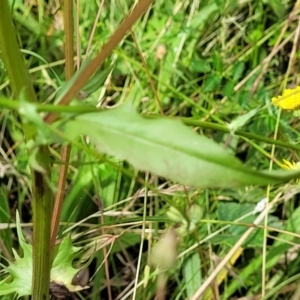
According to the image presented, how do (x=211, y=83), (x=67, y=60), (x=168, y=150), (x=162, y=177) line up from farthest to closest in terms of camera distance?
(x=211, y=83) → (x=162, y=177) → (x=67, y=60) → (x=168, y=150)

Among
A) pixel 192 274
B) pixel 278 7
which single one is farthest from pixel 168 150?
pixel 278 7

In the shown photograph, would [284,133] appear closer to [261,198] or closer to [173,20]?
[261,198]

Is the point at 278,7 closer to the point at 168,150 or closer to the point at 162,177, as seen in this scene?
the point at 162,177

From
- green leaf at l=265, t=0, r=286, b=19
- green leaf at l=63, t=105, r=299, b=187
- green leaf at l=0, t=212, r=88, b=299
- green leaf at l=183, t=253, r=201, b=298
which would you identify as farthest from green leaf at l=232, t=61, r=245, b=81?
green leaf at l=63, t=105, r=299, b=187

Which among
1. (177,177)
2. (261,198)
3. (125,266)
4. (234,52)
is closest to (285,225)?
(261,198)

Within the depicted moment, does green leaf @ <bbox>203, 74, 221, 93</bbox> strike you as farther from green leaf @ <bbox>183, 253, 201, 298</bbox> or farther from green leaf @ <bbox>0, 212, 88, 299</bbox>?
green leaf @ <bbox>0, 212, 88, 299</bbox>

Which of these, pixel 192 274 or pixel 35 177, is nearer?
pixel 35 177

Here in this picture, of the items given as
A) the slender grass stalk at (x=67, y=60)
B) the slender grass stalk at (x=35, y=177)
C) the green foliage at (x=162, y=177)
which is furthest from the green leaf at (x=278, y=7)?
the slender grass stalk at (x=35, y=177)

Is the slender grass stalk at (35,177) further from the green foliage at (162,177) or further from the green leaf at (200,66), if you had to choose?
the green leaf at (200,66)
